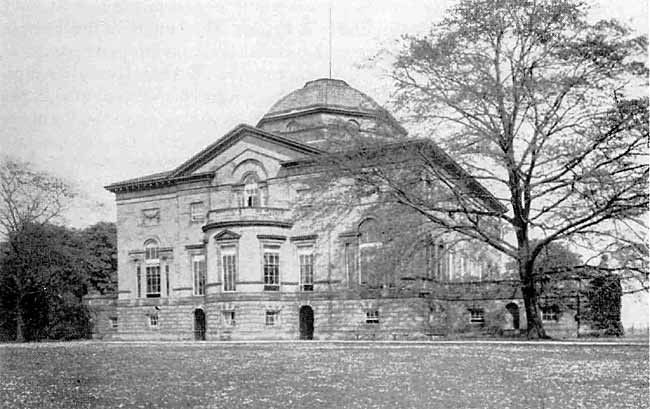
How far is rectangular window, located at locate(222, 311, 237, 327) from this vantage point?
41.2 m

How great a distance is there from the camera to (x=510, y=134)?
2567 centimetres

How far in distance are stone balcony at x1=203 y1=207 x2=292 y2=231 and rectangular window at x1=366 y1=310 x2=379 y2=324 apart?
648 centimetres

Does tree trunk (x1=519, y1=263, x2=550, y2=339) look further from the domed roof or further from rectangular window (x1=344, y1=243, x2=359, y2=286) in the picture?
the domed roof

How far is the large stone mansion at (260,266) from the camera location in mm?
40656

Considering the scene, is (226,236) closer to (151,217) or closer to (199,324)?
(199,324)

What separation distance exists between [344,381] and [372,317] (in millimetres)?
25208

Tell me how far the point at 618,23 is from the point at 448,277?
22.4 meters

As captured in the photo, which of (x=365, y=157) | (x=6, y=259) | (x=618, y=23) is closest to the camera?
(x=618, y=23)

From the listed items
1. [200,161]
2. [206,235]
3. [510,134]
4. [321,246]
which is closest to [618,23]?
[510,134]

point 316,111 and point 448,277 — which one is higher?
point 316,111

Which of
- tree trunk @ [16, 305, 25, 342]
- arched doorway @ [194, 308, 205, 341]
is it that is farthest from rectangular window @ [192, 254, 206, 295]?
tree trunk @ [16, 305, 25, 342]

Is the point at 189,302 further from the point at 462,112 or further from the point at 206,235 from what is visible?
the point at 462,112

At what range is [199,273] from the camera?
150 ft

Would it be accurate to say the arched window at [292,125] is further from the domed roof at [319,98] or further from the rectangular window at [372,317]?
the rectangular window at [372,317]
